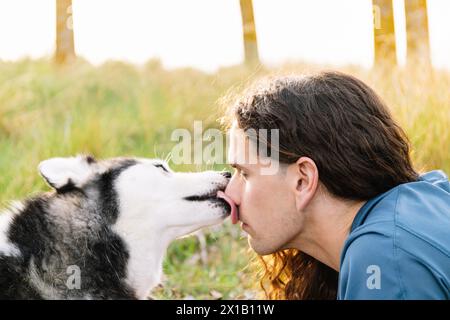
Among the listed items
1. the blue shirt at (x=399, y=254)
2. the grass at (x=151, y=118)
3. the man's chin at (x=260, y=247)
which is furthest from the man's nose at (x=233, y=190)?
the grass at (x=151, y=118)

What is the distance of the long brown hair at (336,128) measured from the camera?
297 cm

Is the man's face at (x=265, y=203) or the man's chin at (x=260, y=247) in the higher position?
the man's face at (x=265, y=203)

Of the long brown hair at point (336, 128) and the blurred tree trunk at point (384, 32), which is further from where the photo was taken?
the blurred tree trunk at point (384, 32)

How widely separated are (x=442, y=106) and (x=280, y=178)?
14.4ft

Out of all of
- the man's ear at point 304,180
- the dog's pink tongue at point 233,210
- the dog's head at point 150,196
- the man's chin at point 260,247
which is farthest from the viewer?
the dog's head at point 150,196

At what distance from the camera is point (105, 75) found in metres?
8.34

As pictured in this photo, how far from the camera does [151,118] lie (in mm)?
7617

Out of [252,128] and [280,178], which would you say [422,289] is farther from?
[252,128]

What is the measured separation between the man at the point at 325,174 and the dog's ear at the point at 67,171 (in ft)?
2.46

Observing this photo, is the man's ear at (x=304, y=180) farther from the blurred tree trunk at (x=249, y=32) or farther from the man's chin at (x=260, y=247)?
the blurred tree trunk at (x=249, y=32)

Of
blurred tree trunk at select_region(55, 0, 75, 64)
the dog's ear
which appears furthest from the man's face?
blurred tree trunk at select_region(55, 0, 75, 64)

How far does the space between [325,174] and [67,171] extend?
1.31m

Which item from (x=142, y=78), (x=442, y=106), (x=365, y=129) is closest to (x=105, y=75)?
(x=142, y=78)

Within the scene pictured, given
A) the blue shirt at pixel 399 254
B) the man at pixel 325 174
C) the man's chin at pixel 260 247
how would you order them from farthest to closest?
the man's chin at pixel 260 247 < the man at pixel 325 174 < the blue shirt at pixel 399 254
